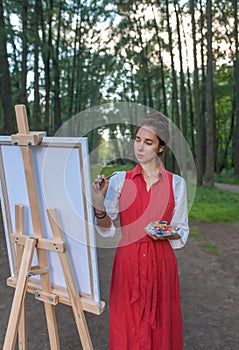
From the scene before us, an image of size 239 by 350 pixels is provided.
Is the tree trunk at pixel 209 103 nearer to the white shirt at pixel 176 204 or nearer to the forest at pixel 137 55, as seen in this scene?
the forest at pixel 137 55

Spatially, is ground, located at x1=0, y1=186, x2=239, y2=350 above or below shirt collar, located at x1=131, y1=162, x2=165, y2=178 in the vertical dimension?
below

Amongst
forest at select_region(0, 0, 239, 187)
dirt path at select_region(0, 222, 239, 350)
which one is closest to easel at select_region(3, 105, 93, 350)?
dirt path at select_region(0, 222, 239, 350)

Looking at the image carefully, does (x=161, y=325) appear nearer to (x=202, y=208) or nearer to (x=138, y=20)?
(x=202, y=208)

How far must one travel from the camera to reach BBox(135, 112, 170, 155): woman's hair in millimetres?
1704

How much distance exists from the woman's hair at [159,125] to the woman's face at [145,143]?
2 cm

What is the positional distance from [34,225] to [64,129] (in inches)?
20.3

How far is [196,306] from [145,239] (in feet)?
6.43

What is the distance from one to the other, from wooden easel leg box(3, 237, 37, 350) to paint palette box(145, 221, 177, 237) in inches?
22.6

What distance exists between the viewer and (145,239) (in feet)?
5.96

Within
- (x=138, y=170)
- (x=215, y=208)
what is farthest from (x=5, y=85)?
(x=138, y=170)

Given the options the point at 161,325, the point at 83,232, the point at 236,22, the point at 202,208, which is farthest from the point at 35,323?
the point at 236,22

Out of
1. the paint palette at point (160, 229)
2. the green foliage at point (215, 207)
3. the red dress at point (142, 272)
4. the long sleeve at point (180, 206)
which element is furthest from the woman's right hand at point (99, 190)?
the green foliage at point (215, 207)

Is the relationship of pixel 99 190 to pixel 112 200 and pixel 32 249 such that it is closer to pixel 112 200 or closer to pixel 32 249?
pixel 112 200

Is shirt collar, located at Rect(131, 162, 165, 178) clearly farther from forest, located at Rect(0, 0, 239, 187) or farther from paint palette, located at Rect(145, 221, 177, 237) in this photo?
forest, located at Rect(0, 0, 239, 187)
